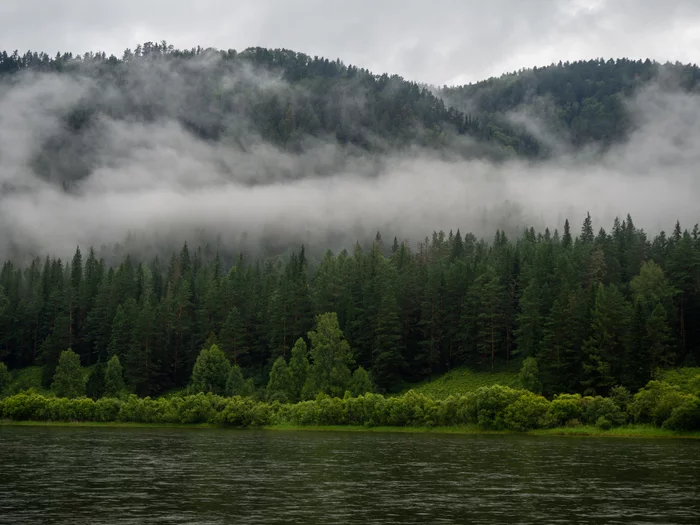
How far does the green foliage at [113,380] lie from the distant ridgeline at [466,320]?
885 centimetres

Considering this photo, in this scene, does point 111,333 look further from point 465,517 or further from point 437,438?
point 465,517

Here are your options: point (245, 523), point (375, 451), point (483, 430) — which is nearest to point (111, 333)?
point (483, 430)

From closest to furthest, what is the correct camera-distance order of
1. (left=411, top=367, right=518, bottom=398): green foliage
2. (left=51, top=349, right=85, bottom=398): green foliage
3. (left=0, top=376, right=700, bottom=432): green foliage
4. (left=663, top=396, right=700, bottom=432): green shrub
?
1. (left=663, top=396, right=700, bottom=432): green shrub
2. (left=0, top=376, right=700, bottom=432): green foliage
3. (left=411, top=367, right=518, bottom=398): green foliage
4. (left=51, top=349, right=85, bottom=398): green foliage

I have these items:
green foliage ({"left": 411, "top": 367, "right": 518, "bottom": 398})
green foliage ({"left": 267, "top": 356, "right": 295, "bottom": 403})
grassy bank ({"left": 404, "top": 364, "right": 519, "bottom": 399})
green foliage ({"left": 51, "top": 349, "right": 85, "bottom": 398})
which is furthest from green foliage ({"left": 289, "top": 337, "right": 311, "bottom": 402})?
green foliage ({"left": 51, "top": 349, "right": 85, "bottom": 398})

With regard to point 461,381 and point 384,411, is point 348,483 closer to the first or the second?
point 384,411

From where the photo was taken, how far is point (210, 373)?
158500 mm

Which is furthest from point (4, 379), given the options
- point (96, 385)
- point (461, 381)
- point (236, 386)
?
point (461, 381)

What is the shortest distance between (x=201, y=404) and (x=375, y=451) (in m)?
61.7

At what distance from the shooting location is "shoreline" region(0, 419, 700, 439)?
102 metres

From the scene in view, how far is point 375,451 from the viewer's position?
8056cm

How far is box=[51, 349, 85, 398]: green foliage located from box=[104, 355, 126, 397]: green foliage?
25.6ft

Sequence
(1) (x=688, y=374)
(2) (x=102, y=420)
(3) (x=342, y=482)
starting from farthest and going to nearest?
(2) (x=102, y=420) < (1) (x=688, y=374) < (3) (x=342, y=482)

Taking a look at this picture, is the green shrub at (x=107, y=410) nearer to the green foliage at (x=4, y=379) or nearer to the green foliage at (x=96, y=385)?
the green foliage at (x=96, y=385)

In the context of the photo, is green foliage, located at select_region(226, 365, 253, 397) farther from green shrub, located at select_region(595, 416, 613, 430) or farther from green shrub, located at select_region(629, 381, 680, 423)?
green shrub, located at select_region(629, 381, 680, 423)
